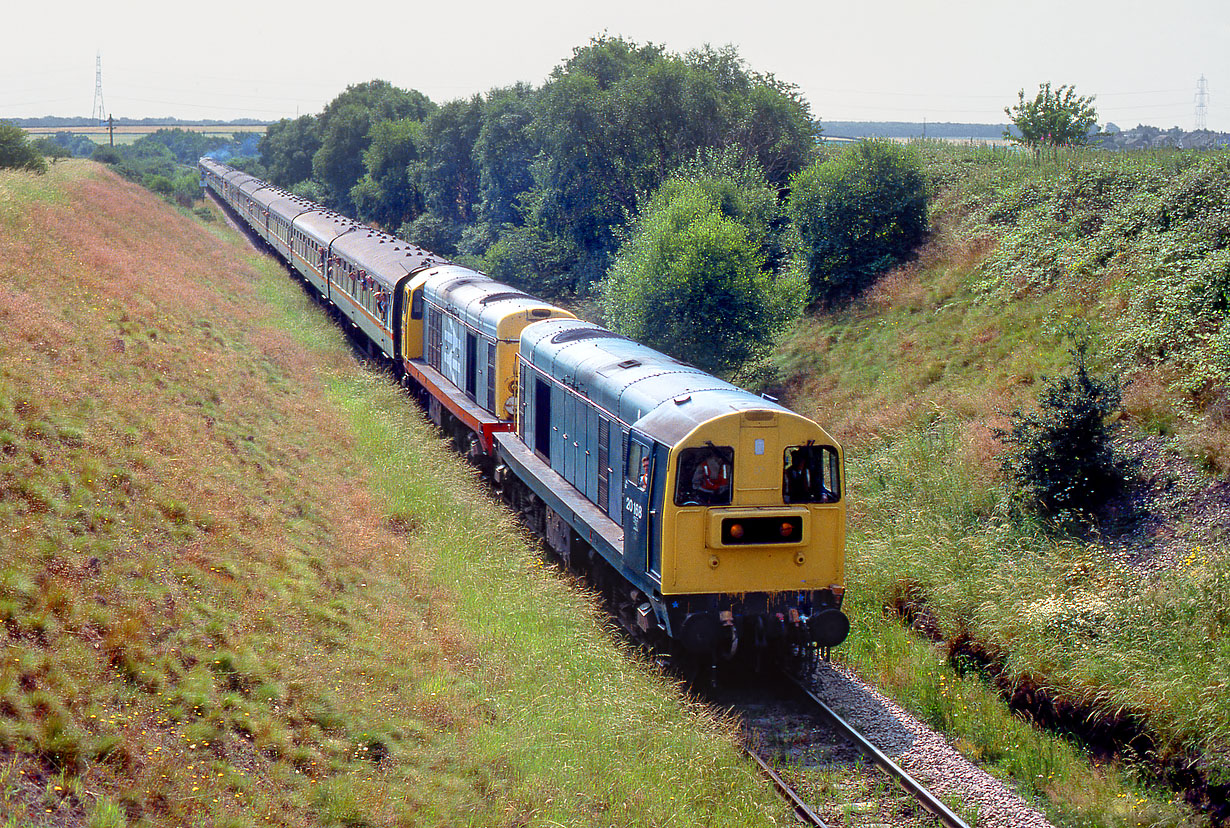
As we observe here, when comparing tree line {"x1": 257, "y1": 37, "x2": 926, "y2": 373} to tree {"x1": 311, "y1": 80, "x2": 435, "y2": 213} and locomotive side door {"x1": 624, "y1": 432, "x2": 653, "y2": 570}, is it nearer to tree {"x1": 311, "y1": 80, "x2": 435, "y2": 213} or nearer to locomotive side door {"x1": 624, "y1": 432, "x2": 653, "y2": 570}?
tree {"x1": 311, "y1": 80, "x2": 435, "y2": 213}

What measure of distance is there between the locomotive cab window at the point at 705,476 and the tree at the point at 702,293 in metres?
14.2

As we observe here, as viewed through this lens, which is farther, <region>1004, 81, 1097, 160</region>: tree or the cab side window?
<region>1004, 81, 1097, 160</region>: tree

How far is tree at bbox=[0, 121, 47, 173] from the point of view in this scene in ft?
131

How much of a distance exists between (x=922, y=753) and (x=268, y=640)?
22.8ft

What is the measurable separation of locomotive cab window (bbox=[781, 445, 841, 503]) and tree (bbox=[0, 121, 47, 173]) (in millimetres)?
38763

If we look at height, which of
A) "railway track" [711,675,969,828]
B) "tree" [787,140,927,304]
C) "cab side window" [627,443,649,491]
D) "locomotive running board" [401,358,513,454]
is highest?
"tree" [787,140,927,304]

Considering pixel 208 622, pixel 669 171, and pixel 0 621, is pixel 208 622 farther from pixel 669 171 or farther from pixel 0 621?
pixel 669 171

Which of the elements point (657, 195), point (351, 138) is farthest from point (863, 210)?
point (351, 138)

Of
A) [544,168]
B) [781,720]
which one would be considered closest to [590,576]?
[781,720]

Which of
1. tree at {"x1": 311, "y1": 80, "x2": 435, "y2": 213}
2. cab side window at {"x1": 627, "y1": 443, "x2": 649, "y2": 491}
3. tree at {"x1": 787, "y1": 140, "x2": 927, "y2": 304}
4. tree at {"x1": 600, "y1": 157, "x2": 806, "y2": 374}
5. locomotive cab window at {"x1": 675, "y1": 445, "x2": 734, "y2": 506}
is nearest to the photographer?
locomotive cab window at {"x1": 675, "y1": 445, "x2": 734, "y2": 506}

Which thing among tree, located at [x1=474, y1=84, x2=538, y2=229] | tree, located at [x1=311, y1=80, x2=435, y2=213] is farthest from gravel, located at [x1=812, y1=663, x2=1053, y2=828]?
tree, located at [x1=311, y1=80, x2=435, y2=213]

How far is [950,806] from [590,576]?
6.03 meters

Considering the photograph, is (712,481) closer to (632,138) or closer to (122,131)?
(632,138)

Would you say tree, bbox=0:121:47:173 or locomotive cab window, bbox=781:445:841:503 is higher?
tree, bbox=0:121:47:173
